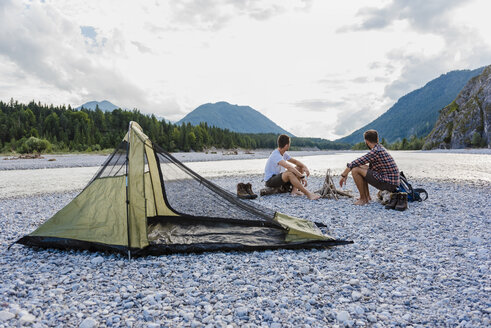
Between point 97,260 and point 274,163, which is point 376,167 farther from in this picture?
point 97,260

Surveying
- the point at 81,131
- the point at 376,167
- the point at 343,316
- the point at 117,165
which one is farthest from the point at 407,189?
the point at 81,131

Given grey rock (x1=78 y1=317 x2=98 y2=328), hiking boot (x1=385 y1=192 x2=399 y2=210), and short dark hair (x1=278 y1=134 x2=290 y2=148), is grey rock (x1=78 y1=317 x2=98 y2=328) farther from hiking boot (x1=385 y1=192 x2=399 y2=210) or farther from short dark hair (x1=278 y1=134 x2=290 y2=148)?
hiking boot (x1=385 y1=192 x2=399 y2=210)

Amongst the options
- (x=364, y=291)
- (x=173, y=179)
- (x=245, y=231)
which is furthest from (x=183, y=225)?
(x=364, y=291)

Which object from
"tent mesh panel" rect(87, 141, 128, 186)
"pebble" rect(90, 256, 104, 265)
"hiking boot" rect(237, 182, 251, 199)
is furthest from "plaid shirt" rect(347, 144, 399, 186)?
"pebble" rect(90, 256, 104, 265)

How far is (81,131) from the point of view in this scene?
9119 centimetres

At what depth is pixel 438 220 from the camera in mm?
7430

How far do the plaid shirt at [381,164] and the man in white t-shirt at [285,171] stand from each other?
187cm

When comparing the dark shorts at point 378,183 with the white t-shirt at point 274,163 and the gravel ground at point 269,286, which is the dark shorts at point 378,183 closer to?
the gravel ground at point 269,286

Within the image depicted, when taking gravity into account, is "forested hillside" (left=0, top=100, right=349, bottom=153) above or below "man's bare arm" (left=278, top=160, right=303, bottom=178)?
above

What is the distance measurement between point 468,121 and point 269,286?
10048 centimetres

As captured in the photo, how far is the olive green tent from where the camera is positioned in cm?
544

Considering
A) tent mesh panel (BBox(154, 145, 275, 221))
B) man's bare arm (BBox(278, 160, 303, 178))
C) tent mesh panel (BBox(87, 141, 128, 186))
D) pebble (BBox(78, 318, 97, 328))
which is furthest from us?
man's bare arm (BBox(278, 160, 303, 178))

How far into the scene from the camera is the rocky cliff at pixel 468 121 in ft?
255

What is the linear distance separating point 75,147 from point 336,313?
82292 millimetres
